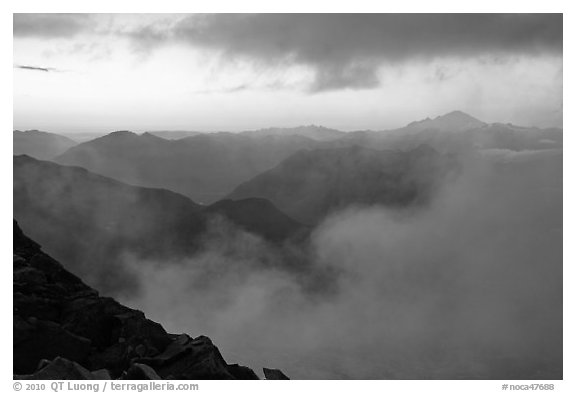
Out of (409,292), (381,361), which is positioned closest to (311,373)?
(381,361)

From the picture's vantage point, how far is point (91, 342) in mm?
7879

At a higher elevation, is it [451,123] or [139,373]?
[451,123]

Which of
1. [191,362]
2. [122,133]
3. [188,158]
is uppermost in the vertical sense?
[122,133]

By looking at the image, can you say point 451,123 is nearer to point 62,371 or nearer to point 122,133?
point 122,133

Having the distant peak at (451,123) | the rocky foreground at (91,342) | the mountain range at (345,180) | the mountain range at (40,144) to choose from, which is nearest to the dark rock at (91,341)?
the rocky foreground at (91,342)

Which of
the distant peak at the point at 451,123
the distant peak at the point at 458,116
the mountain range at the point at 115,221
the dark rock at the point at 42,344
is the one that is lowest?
the dark rock at the point at 42,344

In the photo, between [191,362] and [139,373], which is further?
[191,362]

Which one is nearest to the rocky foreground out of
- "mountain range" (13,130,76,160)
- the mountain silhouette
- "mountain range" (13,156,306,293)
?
"mountain range" (13,156,306,293)

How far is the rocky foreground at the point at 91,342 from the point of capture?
24.5 feet

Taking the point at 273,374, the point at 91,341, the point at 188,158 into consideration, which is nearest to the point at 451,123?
the point at 188,158

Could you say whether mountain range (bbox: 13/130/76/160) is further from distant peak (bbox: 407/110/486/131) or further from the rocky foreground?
distant peak (bbox: 407/110/486/131)

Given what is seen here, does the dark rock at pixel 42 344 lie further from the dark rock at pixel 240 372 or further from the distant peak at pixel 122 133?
the distant peak at pixel 122 133

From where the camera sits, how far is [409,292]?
1151 cm

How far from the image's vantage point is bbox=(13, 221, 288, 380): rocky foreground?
746cm
